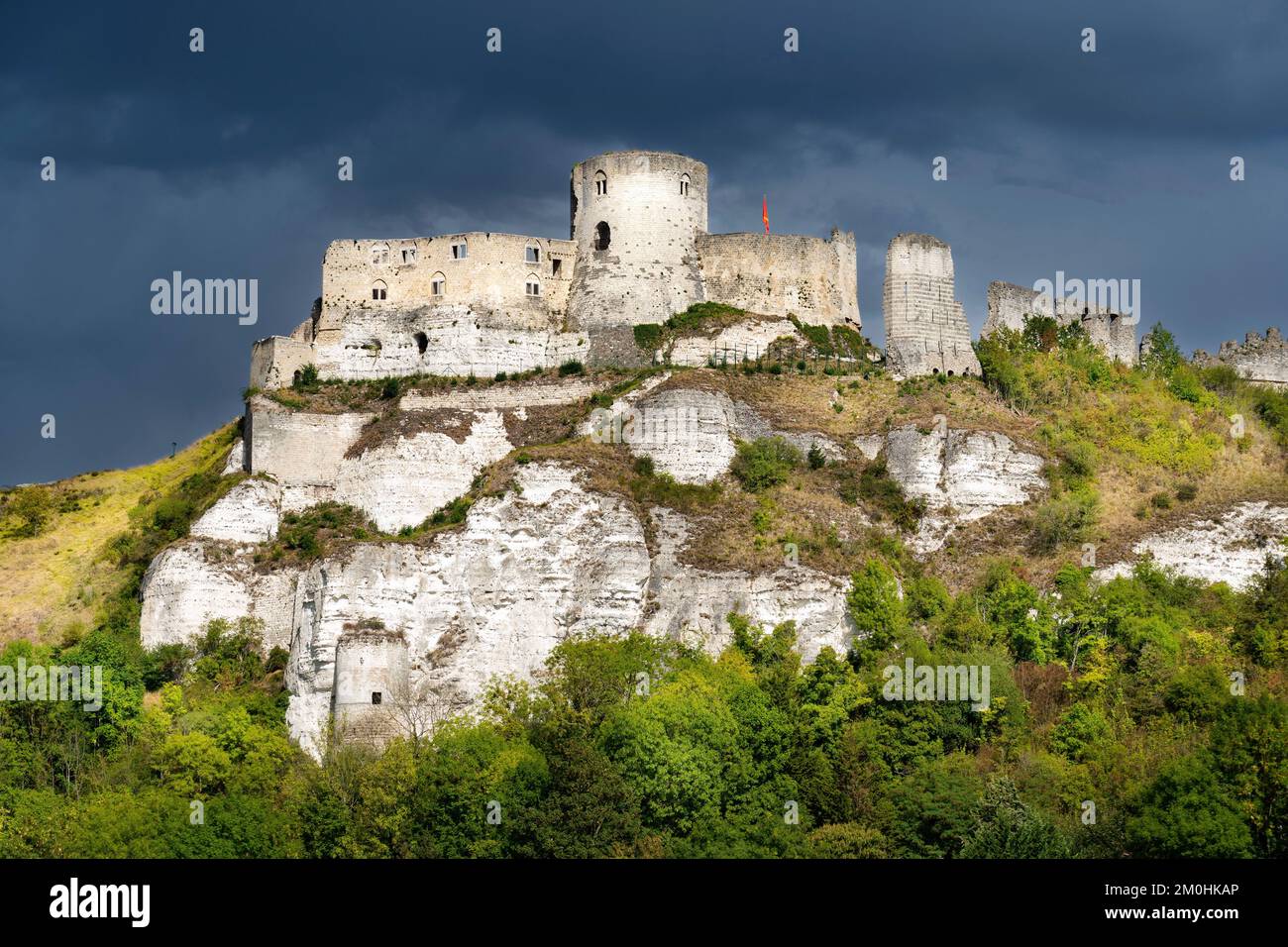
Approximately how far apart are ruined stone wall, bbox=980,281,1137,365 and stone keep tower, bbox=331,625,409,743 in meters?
27.1

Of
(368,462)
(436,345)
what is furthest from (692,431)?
(436,345)

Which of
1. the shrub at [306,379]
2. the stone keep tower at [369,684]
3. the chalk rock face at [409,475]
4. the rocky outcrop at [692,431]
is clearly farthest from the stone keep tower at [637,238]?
the stone keep tower at [369,684]

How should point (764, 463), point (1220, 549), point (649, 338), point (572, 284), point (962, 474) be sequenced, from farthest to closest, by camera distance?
1. point (572, 284)
2. point (649, 338)
3. point (962, 474)
4. point (764, 463)
5. point (1220, 549)

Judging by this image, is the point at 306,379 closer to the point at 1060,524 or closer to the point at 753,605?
the point at 753,605

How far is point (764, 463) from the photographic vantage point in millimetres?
77750

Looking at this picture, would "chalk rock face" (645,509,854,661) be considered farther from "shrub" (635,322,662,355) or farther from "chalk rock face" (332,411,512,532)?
"shrub" (635,322,662,355)

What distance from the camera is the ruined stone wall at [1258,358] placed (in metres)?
91.1

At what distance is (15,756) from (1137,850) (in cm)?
3213

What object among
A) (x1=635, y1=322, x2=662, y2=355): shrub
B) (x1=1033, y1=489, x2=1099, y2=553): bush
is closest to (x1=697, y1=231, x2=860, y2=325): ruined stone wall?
(x1=635, y1=322, x2=662, y2=355): shrub

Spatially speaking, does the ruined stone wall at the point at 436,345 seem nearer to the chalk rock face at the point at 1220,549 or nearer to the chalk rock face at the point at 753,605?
the chalk rock face at the point at 753,605

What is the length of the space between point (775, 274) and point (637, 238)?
5.15 metres

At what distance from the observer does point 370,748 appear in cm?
6994

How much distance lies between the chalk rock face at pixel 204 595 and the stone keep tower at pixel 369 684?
466 cm
